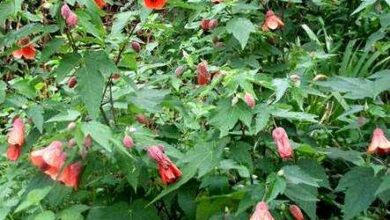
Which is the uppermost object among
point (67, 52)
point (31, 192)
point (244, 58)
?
point (67, 52)

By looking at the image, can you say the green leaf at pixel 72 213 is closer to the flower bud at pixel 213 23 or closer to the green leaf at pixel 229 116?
the green leaf at pixel 229 116

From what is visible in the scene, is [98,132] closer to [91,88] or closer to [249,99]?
[91,88]

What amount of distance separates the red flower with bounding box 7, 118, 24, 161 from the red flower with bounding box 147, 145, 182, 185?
441 millimetres

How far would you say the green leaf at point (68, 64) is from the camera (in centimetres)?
202

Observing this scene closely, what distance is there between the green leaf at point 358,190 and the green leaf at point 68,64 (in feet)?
3.01

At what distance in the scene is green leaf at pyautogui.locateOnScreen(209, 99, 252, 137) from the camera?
185 centimetres

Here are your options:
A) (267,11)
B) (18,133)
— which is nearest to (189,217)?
(18,133)

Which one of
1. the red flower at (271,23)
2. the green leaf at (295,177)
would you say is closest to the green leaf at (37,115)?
the green leaf at (295,177)

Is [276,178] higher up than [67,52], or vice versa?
[67,52]

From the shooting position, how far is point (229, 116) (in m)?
1.86

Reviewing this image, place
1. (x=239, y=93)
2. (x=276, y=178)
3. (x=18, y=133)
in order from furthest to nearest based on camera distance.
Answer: (x=18, y=133)
(x=239, y=93)
(x=276, y=178)

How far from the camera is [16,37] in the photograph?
211 cm

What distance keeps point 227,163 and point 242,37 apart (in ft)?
2.60

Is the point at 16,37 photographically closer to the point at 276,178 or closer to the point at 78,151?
the point at 78,151
